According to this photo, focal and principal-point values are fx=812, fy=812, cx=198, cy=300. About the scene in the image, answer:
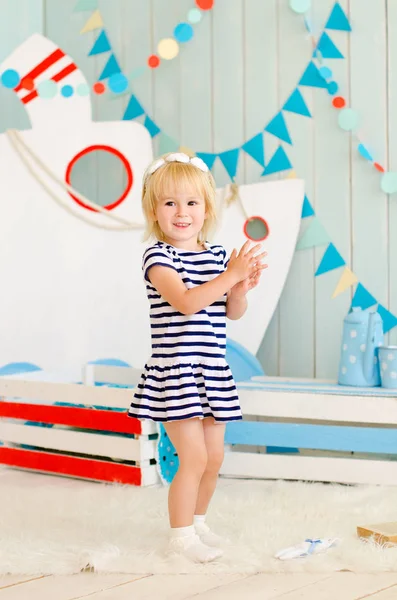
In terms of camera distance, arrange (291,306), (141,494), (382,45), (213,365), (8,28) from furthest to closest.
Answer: (8,28)
(291,306)
(382,45)
(141,494)
(213,365)

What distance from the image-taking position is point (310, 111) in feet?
7.95

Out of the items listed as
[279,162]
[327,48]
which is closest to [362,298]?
[279,162]

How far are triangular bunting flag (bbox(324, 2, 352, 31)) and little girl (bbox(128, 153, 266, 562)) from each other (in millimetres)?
1074

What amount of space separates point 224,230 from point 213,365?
1096 millimetres

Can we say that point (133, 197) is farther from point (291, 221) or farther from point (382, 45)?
point (382, 45)

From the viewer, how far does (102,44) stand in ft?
9.11

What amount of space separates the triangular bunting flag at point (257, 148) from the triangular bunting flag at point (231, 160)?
0.15ft

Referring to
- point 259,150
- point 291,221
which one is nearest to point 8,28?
point 259,150

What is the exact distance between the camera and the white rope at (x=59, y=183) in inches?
98.4

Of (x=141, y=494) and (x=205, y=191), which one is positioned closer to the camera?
(x=205, y=191)

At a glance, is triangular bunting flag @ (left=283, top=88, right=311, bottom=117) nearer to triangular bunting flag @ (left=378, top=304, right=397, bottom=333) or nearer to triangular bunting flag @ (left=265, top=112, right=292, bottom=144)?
triangular bunting flag @ (left=265, top=112, right=292, bottom=144)

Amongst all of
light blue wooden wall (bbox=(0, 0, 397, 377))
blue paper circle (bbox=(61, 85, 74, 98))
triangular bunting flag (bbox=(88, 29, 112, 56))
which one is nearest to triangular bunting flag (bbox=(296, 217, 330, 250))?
light blue wooden wall (bbox=(0, 0, 397, 377))

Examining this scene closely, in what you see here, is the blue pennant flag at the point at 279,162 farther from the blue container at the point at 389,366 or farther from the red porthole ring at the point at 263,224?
the blue container at the point at 389,366

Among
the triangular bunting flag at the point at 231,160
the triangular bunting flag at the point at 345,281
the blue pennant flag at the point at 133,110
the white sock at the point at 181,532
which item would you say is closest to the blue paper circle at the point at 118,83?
the blue pennant flag at the point at 133,110
